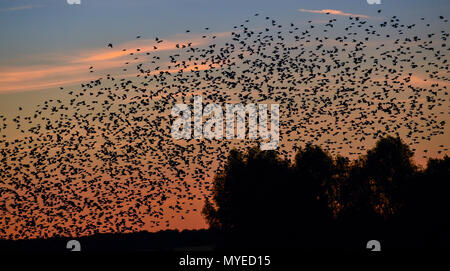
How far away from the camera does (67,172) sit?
5122 cm

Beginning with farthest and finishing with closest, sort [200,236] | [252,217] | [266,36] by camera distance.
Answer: [200,236] < [252,217] < [266,36]

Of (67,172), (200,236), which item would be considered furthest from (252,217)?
(200,236)

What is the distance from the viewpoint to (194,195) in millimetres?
50406

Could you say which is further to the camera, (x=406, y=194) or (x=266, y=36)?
(x=406, y=194)

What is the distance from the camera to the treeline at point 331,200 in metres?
54.7

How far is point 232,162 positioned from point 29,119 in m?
20.4

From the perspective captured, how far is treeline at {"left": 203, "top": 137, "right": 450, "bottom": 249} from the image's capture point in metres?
54.7

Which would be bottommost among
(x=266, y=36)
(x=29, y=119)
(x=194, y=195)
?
(x=194, y=195)

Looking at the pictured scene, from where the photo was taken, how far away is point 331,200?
193 feet

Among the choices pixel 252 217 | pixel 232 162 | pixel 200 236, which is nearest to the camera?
pixel 252 217
